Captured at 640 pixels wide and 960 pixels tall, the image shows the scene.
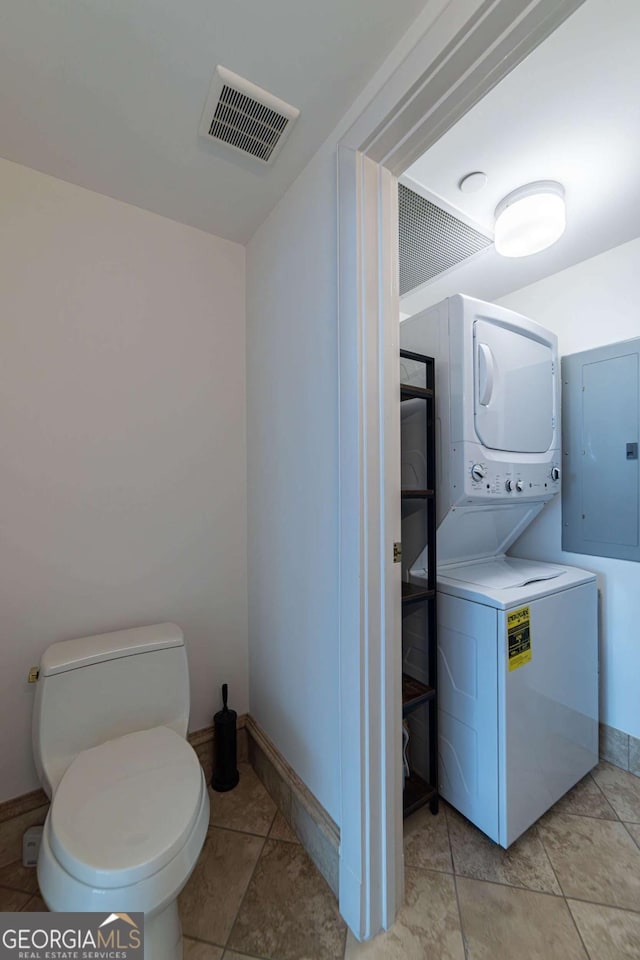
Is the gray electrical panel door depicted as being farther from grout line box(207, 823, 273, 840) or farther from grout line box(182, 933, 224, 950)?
grout line box(182, 933, 224, 950)

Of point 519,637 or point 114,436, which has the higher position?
point 114,436

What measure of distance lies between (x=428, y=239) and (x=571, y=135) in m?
0.58

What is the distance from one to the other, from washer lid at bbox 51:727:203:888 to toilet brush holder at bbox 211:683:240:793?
1.36ft

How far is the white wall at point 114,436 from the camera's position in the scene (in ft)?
4.37

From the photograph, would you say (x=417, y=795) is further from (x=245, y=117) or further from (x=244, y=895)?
(x=245, y=117)

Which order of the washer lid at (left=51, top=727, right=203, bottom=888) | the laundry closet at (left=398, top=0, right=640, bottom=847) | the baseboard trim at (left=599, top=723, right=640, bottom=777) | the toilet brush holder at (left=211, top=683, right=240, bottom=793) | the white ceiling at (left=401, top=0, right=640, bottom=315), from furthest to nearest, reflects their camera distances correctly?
the baseboard trim at (left=599, top=723, right=640, bottom=777) → the toilet brush holder at (left=211, top=683, right=240, bottom=793) → the laundry closet at (left=398, top=0, right=640, bottom=847) → the white ceiling at (left=401, top=0, right=640, bottom=315) → the washer lid at (left=51, top=727, right=203, bottom=888)

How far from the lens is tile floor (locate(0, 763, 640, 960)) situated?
106 centimetres

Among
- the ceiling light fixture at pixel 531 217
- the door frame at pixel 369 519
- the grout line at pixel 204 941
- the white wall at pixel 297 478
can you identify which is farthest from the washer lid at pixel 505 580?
the ceiling light fixture at pixel 531 217

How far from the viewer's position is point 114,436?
150 cm

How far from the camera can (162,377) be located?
1598mm

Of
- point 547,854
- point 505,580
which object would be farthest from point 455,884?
point 505,580

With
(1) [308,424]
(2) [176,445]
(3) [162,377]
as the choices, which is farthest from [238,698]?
(3) [162,377]

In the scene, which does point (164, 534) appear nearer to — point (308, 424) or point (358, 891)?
point (308, 424)

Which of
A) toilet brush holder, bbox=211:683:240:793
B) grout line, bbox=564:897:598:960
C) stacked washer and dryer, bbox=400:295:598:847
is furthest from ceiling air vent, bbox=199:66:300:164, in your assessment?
grout line, bbox=564:897:598:960
